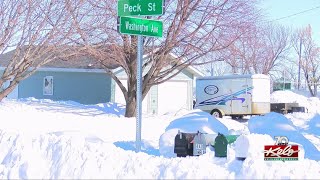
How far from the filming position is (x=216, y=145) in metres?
7.86

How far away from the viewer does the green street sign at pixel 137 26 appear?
26.8 feet

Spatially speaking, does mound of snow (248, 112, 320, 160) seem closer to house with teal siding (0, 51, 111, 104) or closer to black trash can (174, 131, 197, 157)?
black trash can (174, 131, 197, 157)

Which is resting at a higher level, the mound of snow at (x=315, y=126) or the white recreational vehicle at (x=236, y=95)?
the white recreational vehicle at (x=236, y=95)

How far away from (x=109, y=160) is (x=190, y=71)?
25538 millimetres

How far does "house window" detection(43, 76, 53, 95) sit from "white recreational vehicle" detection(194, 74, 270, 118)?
9472 millimetres

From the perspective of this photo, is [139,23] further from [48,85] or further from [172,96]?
[48,85]

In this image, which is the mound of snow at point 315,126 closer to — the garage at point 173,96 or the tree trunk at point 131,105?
the tree trunk at point 131,105

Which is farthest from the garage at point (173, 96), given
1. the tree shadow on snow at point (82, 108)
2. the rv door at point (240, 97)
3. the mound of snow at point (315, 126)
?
the mound of snow at point (315, 126)

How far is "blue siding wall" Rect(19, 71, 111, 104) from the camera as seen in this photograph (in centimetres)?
3059

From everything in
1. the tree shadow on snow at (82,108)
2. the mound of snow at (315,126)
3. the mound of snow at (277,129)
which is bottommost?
the mound of snow at (315,126)

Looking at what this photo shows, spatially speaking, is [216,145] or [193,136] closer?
[216,145]

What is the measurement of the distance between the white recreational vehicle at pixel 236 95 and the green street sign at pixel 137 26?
21382mm

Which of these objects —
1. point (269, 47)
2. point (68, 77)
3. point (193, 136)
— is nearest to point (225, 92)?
point (68, 77)

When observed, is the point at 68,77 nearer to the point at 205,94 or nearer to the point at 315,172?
the point at 205,94
